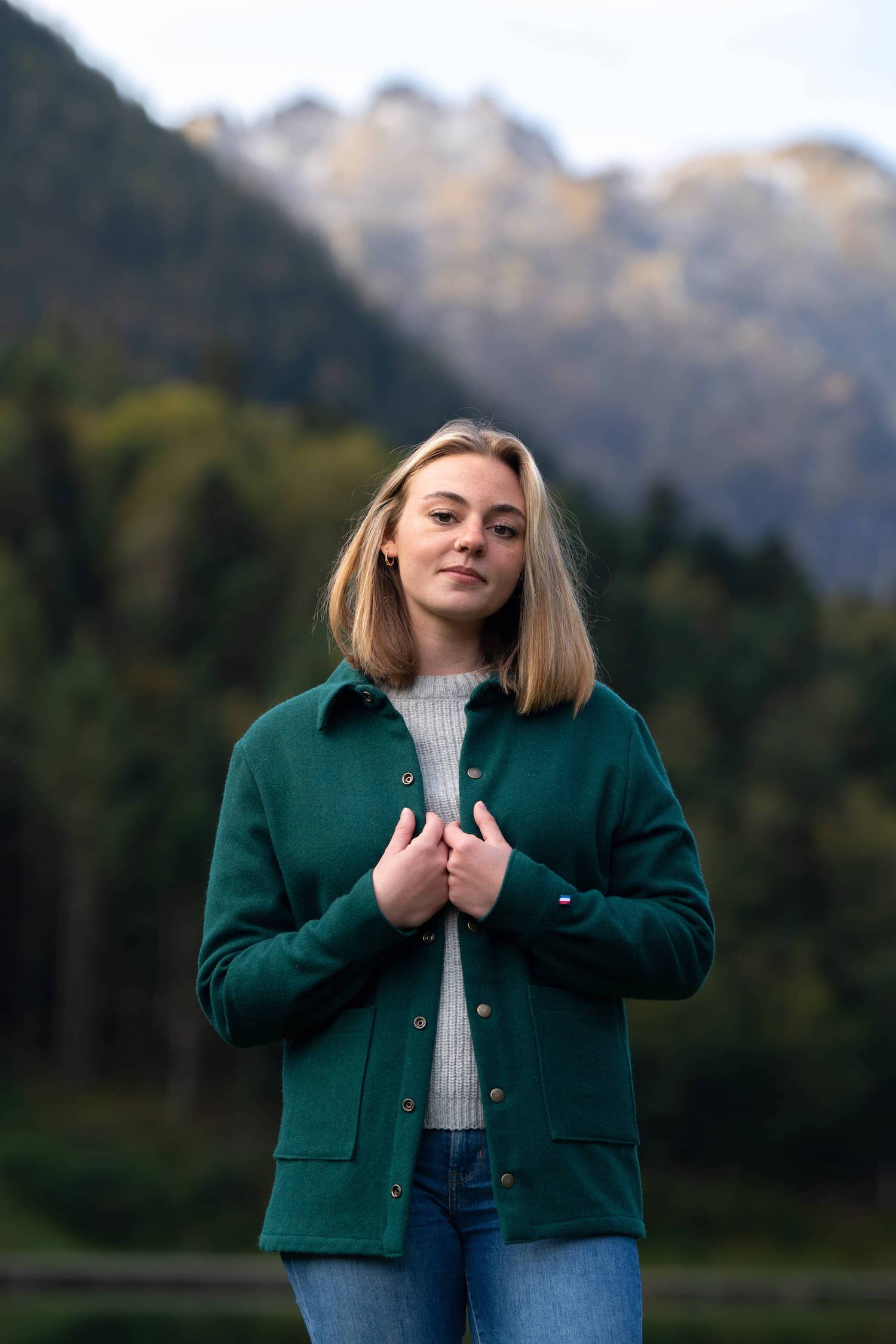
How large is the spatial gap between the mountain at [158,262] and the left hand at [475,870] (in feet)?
305

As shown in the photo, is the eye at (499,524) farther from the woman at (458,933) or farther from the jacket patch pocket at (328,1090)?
the jacket patch pocket at (328,1090)

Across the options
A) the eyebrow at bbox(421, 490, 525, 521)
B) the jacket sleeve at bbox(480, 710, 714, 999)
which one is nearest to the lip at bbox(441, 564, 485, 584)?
the eyebrow at bbox(421, 490, 525, 521)

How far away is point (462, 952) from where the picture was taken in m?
2.76

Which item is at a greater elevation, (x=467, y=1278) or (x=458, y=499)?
(x=458, y=499)

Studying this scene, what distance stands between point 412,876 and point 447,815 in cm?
23


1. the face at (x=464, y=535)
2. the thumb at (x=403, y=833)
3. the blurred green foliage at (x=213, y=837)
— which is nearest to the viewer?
the thumb at (x=403, y=833)

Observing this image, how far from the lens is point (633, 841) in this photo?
2936mm

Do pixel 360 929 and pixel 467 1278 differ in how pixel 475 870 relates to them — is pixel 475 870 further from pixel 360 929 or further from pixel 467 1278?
pixel 467 1278

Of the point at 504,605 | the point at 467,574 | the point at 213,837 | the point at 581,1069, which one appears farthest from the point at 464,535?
the point at 213,837

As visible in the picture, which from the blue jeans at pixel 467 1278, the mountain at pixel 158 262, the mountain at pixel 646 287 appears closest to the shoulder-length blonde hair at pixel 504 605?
the blue jeans at pixel 467 1278

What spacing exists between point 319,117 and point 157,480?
341 feet

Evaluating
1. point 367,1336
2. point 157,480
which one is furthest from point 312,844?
point 157,480

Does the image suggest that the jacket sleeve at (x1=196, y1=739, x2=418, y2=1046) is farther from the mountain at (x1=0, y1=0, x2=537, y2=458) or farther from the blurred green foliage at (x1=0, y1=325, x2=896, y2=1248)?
the mountain at (x1=0, y1=0, x2=537, y2=458)

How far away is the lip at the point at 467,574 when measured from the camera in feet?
9.64
